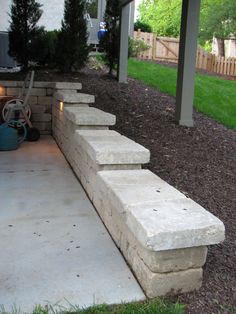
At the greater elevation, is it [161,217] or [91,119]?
[91,119]

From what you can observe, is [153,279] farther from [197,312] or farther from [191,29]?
[191,29]

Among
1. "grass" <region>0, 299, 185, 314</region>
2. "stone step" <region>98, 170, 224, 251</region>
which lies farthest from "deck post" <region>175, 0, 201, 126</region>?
"grass" <region>0, 299, 185, 314</region>

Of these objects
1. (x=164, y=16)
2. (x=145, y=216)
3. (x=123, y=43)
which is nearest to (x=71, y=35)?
(x=123, y=43)

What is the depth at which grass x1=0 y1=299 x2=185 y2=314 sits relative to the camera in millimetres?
1965

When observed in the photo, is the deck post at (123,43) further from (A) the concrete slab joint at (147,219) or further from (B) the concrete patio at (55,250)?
(A) the concrete slab joint at (147,219)

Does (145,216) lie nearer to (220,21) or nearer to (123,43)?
(123,43)

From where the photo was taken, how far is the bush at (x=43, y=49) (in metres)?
7.99

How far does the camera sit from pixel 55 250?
8.55ft

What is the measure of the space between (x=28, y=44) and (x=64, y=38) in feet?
2.41

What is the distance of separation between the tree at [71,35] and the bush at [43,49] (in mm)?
256

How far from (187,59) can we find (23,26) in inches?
150

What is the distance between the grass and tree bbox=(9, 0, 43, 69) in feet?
22.3

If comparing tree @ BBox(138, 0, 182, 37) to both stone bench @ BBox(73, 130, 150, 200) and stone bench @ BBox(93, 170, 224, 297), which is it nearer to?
stone bench @ BBox(73, 130, 150, 200)

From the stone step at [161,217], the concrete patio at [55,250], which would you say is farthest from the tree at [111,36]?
the stone step at [161,217]
